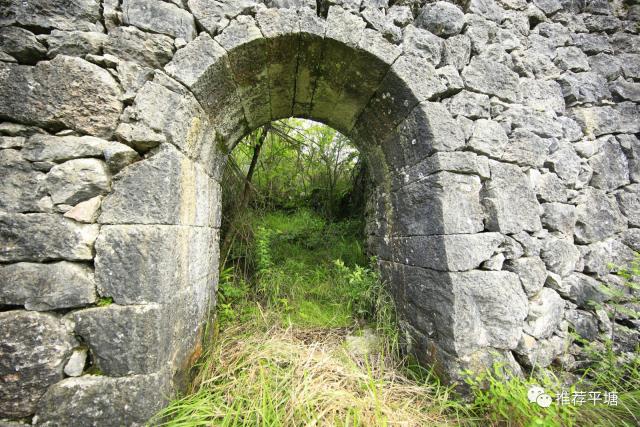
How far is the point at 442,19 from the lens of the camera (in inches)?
75.2

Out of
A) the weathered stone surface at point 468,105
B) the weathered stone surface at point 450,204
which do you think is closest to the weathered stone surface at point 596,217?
the weathered stone surface at point 450,204

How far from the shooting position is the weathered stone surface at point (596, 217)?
201 centimetres

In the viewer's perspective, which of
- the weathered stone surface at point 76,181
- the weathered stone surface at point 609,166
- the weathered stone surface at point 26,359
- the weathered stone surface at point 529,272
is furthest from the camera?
the weathered stone surface at point 609,166

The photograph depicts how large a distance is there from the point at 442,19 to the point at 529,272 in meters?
2.05

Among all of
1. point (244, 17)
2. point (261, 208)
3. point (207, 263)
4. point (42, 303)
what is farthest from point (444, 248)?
point (261, 208)

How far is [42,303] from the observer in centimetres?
120

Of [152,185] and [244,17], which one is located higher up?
[244,17]

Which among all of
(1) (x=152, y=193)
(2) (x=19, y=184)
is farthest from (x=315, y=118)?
(2) (x=19, y=184)

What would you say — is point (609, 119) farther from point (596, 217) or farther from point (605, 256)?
point (605, 256)

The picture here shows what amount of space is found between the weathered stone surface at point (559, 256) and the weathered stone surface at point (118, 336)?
2.73 m

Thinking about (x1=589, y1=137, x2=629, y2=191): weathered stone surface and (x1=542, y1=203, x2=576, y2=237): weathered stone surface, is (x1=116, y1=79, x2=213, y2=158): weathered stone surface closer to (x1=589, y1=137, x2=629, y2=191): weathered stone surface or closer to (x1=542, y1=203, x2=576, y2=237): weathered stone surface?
(x1=542, y1=203, x2=576, y2=237): weathered stone surface

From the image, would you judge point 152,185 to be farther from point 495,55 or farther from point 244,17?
point 495,55

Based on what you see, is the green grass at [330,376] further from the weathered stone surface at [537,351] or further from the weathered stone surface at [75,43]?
the weathered stone surface at [75,43]

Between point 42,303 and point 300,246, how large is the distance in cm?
A: 279
